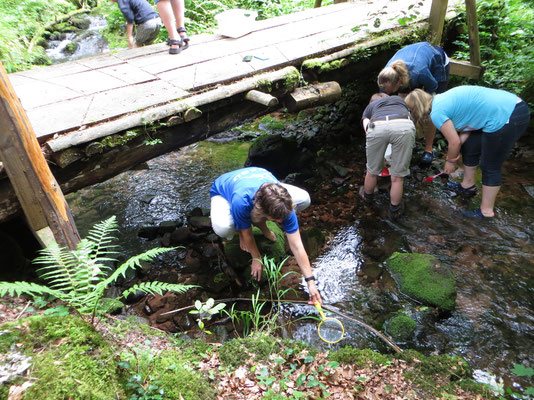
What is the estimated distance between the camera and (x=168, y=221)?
16.8ft

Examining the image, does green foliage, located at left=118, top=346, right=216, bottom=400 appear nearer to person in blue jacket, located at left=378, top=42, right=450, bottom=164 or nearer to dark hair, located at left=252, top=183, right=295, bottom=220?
dark hair, located at left=252, top=183, right=295, bottom=220

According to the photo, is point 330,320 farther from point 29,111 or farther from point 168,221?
point 29,111

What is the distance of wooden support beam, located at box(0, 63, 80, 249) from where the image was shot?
2408mm

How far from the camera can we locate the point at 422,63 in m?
4.54

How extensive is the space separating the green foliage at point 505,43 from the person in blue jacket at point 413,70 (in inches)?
68.4

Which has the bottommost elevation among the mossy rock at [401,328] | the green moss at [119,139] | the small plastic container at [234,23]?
the mossy rock at [401,328]

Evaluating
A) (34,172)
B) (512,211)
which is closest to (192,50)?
(34,172)

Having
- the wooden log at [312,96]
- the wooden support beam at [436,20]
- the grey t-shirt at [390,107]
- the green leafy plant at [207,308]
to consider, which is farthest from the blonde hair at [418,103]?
the green leafy plant at [207,308]

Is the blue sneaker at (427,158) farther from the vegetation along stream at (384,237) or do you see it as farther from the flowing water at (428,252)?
the flowing water at (428,252)

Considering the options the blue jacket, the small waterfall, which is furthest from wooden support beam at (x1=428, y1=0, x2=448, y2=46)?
the small waterfall

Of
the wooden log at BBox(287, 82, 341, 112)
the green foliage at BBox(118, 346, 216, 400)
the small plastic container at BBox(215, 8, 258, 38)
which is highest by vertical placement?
the small plastic container at BBox(215, 8, 258, 38)

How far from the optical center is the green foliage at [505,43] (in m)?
5.91

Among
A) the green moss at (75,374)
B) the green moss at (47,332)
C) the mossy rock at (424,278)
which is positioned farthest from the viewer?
the mossy rock at (424,278)

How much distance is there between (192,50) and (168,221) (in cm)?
261
